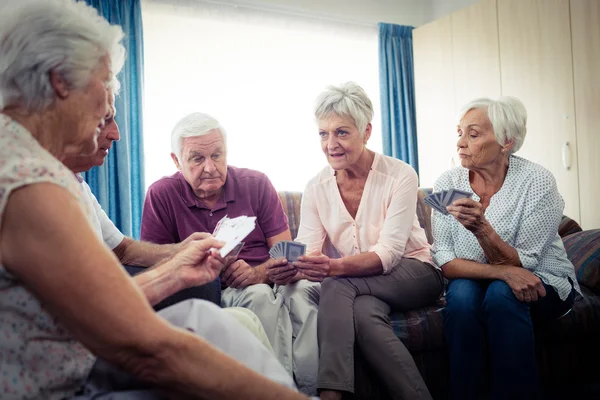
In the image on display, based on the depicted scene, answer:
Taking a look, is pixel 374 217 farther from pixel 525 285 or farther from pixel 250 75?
pixel 250 75

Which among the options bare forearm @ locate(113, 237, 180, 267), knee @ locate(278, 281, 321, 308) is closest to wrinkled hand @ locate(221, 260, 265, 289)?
knee @ locate(278, 281, 321, 308)

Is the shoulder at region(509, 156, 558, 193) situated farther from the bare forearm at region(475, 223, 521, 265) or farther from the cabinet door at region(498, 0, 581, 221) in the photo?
the cabinet door at region(498, 0, 581, 221)

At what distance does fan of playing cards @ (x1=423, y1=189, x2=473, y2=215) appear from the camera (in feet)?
7.10

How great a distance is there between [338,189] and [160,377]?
172 cm

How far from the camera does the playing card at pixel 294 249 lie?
2.21 meters

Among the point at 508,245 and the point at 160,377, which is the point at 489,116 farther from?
the point at 160,377

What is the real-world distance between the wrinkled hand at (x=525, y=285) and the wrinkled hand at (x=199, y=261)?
1181mm

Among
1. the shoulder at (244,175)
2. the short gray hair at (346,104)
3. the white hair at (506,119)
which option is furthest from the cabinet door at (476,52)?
the shoulder at (244,175)

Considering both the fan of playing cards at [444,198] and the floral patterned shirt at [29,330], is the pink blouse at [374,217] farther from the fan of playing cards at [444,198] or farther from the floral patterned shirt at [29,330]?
the floral patterned shirt at [29,330]

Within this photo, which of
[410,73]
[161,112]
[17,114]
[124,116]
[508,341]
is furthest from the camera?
[410,73]

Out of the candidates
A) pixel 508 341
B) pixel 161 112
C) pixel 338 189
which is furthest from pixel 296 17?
pixel 508 341

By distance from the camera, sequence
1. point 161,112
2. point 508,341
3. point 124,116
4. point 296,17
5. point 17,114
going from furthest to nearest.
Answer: point 296,17, point 161,112, point 124,116, point 508,341, point 17,114

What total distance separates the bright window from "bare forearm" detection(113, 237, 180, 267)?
7.85 feet

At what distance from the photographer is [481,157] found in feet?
7.75
